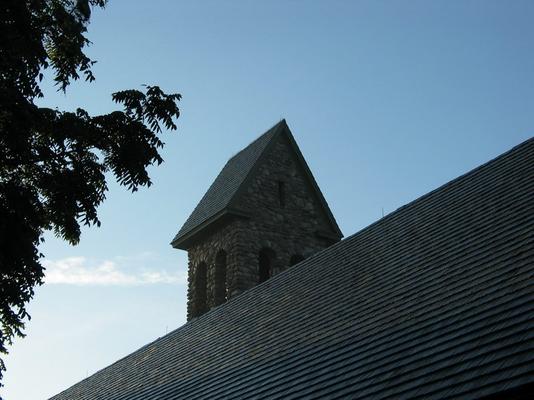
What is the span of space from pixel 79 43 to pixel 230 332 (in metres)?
8.47

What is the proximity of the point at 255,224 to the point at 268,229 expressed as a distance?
0.43 meters

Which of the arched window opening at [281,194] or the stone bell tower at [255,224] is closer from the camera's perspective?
the stone bell tower at [255,224]

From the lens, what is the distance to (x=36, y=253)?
895cm

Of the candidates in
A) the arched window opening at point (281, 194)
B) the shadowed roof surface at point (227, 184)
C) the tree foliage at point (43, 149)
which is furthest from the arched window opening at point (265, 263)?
the tree foliage at point (43, 149)

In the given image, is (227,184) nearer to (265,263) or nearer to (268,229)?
(268,229)

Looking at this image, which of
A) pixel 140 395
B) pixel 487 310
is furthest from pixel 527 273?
pixel 140 395

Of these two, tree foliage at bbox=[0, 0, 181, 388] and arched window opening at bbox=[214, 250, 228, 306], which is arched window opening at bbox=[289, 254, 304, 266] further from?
tree foliage at bbox=[0, 0, 181, 388]

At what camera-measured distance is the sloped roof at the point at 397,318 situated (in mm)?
8969

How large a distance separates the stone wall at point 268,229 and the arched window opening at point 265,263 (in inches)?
8.1

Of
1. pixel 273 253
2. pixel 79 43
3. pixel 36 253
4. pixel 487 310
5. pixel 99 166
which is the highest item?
pixel 273 253

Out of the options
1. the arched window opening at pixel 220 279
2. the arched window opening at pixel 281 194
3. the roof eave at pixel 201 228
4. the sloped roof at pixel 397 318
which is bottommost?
the sloped roof at pixel 397 318

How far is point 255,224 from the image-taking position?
22.4 m

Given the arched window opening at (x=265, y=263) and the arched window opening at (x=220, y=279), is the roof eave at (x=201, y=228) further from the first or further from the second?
the arched window opening at (x=265, y=263)

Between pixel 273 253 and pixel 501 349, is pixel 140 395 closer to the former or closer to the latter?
pixel 273 253
